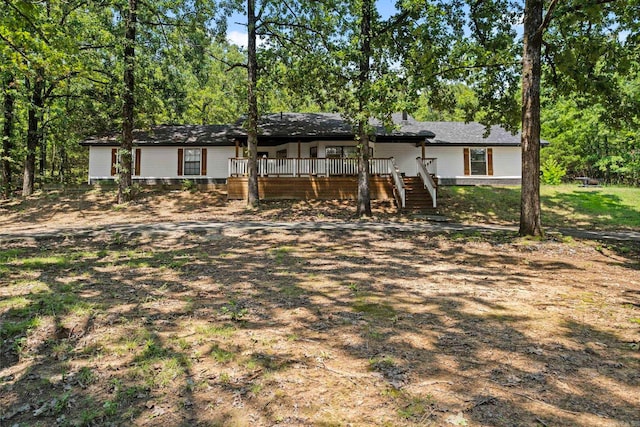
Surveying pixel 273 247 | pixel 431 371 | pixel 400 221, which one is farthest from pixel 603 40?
pixel 431 371

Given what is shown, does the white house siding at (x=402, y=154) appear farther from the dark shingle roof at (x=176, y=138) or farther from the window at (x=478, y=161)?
the dark shingle roof at (x=176, y=138)

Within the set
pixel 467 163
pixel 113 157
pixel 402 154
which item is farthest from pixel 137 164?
pixel 467 163

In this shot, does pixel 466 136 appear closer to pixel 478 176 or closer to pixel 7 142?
pixel 478 176

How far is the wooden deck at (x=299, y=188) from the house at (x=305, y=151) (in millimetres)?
383

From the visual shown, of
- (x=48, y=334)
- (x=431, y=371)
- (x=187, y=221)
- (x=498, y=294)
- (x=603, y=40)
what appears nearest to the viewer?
(x=431, y=371)

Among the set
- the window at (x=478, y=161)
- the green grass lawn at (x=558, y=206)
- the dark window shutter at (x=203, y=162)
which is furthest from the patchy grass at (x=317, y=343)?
the window at (x=478, y=161)

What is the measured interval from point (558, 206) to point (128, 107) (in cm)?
1999

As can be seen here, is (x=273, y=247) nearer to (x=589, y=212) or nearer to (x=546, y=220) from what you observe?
(x=546, y=220)

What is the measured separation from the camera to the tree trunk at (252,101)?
15.6 metres

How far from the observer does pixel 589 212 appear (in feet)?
52.6

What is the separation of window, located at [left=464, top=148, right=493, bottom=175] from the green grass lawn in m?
3.44

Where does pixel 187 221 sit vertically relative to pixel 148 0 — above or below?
below

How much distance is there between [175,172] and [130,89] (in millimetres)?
7898

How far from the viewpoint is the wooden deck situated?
61.0ft
